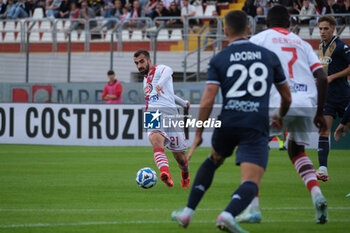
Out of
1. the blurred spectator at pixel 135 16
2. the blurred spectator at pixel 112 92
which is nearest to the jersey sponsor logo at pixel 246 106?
the blurred spectator at pixel 112 92

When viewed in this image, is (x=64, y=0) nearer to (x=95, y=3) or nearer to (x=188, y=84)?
(x=95, y=3)

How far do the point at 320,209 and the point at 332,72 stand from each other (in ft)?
15.3

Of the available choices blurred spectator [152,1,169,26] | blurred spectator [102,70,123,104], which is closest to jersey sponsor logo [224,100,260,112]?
blurred spectator [102,70,123,104]

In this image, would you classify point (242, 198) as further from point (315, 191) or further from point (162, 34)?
point (162, 34)

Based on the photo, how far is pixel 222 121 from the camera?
6434 millimetres

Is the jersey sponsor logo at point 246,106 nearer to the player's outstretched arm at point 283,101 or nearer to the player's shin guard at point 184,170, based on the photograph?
the player's outstretched arm at point 283,101

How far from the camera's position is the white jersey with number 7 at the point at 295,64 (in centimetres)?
730

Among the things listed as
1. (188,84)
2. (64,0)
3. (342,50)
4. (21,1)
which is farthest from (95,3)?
(342,50)

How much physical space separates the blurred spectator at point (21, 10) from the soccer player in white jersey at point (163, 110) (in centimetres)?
1908

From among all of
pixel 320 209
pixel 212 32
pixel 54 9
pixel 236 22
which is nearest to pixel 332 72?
pixel 320 209

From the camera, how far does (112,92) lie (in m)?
22.0

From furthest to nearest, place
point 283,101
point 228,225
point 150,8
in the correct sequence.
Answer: point 150,8, point 283,101, point 228,225

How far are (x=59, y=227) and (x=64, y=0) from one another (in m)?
22.2

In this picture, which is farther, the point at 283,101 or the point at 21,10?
the point at 21,10
